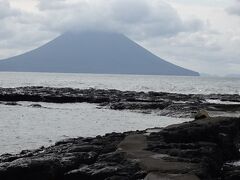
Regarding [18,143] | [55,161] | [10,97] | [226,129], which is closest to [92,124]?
[18,143]

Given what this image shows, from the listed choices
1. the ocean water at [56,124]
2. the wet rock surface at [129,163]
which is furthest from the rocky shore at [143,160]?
the ocean water at [56,124]

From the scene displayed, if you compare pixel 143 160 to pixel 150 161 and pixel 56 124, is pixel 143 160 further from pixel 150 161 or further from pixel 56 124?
pixel 56 124

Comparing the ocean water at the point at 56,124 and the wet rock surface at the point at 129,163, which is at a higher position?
the wet rock surface at the point at 129,163

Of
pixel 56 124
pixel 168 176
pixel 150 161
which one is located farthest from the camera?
pixel 56 124

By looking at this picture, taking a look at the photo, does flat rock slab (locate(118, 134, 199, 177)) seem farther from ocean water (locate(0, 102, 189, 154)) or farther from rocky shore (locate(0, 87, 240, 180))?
ocean water (locate(0, 102, 189, 154))

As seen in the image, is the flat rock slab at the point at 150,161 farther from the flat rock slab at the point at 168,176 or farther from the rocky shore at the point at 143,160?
the flat rock slab at the point at 168,176

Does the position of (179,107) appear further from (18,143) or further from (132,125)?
(18,143)

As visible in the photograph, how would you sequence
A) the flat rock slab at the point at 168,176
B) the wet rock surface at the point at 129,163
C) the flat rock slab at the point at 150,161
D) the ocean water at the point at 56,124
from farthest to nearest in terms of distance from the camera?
1. the ocean water at the point at 56,124
2. the flat rock slab at the point at 150,161
3. the wet rock surface at the point at 129,163
4. the flat rock slab at the point at 168,176

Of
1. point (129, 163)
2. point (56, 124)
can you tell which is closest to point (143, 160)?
point (129, 163)

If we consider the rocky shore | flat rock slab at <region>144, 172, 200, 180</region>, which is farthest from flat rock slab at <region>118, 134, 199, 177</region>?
flat rock slab at <region>144, 172, 200, 180</region>

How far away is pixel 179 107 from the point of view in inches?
1992

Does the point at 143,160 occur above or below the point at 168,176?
above

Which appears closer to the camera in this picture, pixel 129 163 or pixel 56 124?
pixel 129 163

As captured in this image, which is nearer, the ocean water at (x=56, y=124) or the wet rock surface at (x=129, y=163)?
the wet rock surface at (x=129, y=163)
